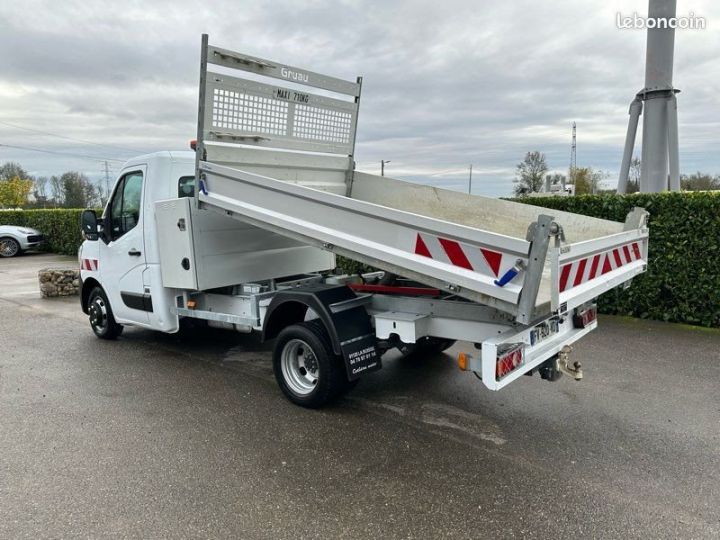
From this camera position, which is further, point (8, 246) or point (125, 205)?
point (8, 246)

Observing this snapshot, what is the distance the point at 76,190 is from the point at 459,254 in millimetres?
54675

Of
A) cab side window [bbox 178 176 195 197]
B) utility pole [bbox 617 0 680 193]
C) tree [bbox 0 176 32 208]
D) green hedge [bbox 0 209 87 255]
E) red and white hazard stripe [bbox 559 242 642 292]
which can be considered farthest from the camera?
tree [bbox 0 176 32 208]

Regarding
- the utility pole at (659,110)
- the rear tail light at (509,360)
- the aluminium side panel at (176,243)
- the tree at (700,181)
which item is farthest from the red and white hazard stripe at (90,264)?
the tree at (700,181)

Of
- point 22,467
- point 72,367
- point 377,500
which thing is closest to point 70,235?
point 72,367

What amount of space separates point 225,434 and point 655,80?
9583 millimetres

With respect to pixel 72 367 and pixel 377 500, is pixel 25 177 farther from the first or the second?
pixel 377 500

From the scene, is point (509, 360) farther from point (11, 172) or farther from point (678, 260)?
point (11, 172)

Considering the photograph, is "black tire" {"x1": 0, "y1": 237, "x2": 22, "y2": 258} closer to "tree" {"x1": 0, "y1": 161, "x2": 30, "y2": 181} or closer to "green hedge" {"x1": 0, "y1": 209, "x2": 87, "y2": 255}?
"green hedge" {"x1": 0, "y1": 209, "x2": 87, "y2": 255}

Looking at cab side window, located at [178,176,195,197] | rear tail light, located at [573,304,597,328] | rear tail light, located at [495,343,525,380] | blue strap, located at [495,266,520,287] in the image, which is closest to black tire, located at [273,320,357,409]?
rear tail light, located at [495,343,525,380]

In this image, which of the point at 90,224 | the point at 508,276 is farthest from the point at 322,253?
the point at 508,276

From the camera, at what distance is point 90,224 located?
6512 millimetres

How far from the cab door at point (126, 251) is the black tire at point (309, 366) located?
2.17m

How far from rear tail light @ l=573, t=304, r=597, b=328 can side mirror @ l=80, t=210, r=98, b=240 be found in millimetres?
5603

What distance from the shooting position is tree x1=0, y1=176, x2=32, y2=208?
41938 mm
